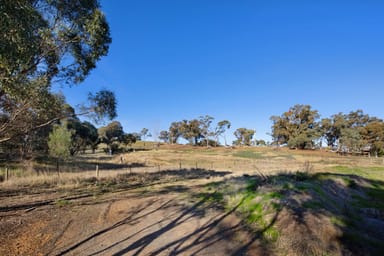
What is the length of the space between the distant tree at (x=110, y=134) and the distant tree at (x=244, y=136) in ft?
154

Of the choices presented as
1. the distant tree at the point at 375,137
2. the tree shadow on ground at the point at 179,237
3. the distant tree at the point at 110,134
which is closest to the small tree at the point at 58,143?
the tree shadow on ground at the point at 179,237

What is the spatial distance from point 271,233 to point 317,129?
62.1 m

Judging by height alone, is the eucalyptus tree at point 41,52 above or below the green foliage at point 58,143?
above

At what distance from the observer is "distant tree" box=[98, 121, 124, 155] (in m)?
53.0

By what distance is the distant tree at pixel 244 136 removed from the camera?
2972 inches

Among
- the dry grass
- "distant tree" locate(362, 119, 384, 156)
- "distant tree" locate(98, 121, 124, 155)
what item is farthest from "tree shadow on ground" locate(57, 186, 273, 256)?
"distant tree" locate(362, 119, 384, 156)

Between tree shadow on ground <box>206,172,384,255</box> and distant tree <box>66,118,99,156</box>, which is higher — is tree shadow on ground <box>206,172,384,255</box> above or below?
below

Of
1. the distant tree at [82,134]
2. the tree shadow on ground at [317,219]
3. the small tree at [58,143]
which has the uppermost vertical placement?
the distant tree at [82,134]

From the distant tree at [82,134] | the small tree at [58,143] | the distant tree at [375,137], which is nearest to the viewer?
the small tree at [58,143]

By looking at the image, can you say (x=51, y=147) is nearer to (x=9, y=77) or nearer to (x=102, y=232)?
(x=9, y=77)

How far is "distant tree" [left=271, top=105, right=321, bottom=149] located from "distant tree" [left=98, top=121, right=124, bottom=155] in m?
50.9

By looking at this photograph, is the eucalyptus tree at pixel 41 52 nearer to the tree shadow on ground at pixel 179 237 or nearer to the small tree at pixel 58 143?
the tree shadow on ground at pixel 179 237

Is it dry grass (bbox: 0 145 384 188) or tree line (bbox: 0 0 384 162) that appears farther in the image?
dry grass (bbox: 0 145 384 188)

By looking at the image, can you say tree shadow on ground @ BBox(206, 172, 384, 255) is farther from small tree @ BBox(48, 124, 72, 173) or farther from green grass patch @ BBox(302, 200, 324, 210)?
small tree @ BBox(48, 124, 72, 173)
